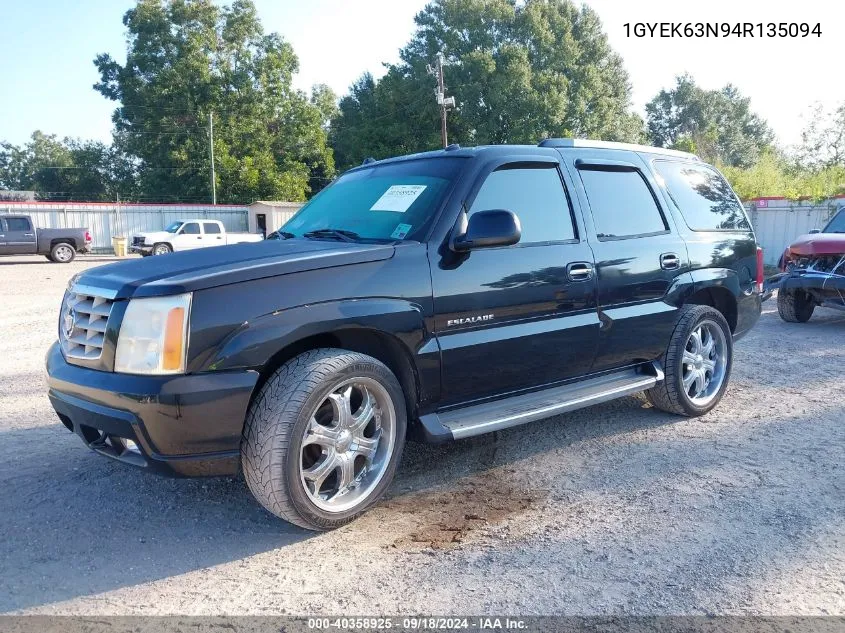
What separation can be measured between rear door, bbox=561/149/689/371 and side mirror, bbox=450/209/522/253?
0.99 m

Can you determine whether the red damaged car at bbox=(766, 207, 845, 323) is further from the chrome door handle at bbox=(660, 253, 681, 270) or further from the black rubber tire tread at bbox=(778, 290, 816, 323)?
the chrome door handle at bbox=(660, 253, 681, 270)

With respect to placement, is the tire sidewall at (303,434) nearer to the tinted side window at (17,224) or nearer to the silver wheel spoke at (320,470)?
the silver wheel spoke at (320,470)

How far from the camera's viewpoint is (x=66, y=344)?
3.43 m

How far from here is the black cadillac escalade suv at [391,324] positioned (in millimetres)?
2992

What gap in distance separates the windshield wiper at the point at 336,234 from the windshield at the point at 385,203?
11mm

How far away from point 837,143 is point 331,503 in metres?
36.3

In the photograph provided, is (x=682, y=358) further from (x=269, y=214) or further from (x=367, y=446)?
(x=269, y=214)

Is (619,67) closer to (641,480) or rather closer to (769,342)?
(769,342)

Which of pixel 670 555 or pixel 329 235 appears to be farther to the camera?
pixel 329 235

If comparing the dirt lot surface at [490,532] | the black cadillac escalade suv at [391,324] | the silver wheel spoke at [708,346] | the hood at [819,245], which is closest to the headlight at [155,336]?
the black cadillac escalade suv at [391,324]

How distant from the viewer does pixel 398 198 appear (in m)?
4.07

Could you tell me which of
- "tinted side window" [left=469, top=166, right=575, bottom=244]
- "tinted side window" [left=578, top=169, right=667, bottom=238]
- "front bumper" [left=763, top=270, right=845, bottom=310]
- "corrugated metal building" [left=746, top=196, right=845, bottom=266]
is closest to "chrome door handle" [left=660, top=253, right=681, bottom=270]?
"tinted side window" [left=578, top=169, right=667, bottom=238]

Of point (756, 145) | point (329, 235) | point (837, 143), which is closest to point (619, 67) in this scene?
point (837, 143)

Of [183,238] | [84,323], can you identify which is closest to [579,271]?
[84,323]
